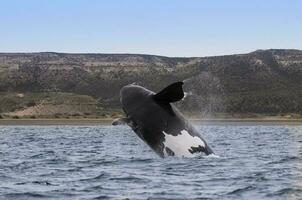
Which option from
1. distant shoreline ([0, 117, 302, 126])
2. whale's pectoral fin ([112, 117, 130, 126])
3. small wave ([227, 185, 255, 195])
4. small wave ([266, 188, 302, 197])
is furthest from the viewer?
distant shoreline ([0, 117, 302, 126])

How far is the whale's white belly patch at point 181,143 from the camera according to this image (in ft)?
67.9

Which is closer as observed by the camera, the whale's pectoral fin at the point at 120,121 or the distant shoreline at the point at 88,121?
the whale's pectoral fin at the point at 120,121

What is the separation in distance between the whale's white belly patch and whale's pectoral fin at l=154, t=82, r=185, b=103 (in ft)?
3.48

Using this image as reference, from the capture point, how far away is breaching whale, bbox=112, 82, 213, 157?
20625 millimetres

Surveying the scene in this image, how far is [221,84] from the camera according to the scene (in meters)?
130

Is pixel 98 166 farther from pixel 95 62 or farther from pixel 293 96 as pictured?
pixel 95 62

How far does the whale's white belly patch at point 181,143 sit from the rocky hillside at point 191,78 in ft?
281

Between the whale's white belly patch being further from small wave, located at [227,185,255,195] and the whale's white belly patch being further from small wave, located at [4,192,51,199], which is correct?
small wave, located at [4,192,51,199]

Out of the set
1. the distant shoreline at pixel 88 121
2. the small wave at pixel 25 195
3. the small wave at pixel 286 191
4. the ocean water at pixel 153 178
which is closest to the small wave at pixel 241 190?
the ocean water at pixel 153 178

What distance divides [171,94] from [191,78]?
112m

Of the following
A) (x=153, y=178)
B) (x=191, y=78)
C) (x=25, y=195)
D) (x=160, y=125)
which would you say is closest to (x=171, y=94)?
(x=160, y=125)

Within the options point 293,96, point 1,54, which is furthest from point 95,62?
point 293,96

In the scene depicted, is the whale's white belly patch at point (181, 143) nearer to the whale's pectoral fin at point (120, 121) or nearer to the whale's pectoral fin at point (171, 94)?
the whale's pectoral fin at point (171, 94)

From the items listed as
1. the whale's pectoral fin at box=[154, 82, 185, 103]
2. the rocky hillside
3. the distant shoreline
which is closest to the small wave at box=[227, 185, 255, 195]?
the whale's pectoral fin at box=[154, 82, 185, 103]
